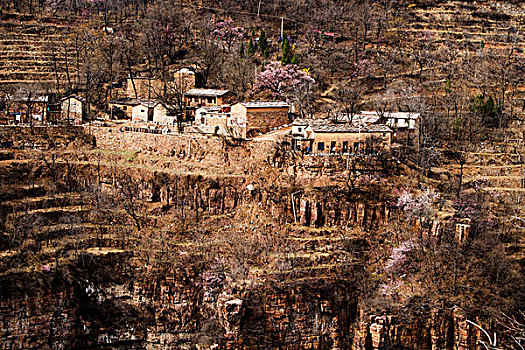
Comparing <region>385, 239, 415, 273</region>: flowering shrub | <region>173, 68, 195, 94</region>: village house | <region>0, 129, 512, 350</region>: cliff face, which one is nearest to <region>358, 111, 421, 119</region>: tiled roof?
<region>0, 129, 512, 350</region>: cliff face

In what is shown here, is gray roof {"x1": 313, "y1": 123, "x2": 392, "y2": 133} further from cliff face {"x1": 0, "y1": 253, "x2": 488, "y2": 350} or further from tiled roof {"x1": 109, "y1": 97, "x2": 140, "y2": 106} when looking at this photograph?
tiled roof {"x1": 109, "y1": 97, "x2": 140, "y2": 106}

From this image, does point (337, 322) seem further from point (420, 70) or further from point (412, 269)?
point (420, 70)

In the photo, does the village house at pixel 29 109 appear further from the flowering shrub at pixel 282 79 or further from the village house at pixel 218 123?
the flowering shrub at pixel 282 79

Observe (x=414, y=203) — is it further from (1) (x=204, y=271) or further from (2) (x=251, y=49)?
(2) (x=251, y=49)

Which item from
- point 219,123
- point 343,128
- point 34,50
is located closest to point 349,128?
point 343,128

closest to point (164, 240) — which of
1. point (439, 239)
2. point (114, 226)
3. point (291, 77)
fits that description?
point (114, 226)

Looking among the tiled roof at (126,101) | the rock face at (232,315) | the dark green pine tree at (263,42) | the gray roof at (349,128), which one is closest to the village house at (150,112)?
the tiled roof at (126,101)
